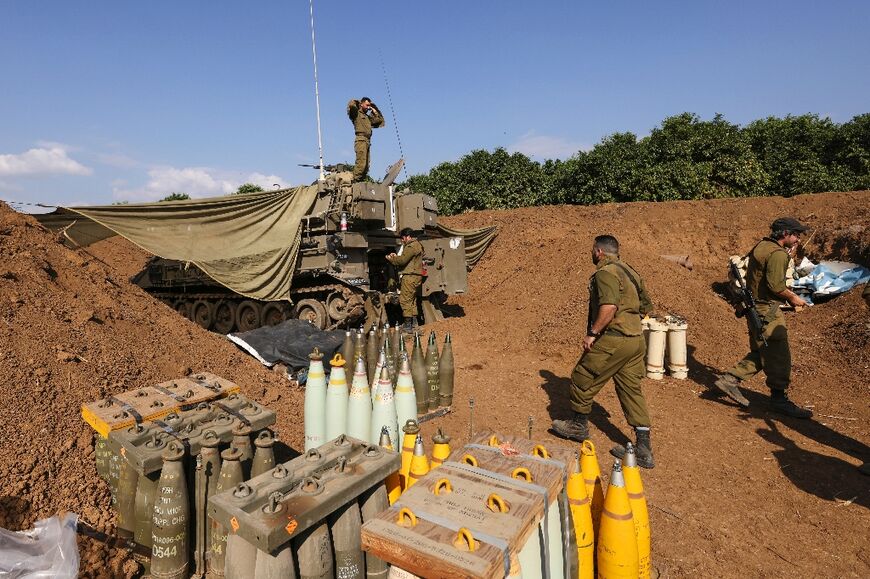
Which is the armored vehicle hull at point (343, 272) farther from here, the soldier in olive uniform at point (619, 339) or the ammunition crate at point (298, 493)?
the ammunition crate at point (298, 493)

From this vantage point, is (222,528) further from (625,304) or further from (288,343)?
(288,343)

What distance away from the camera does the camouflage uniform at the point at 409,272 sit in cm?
880

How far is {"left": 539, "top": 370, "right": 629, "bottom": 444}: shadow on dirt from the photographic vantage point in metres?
4.77

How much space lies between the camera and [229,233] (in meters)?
8.64

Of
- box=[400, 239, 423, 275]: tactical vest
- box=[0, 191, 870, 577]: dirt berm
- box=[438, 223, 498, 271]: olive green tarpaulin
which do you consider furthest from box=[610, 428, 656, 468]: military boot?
box=[438, 223, 498, 271]: olive green tarpaulin

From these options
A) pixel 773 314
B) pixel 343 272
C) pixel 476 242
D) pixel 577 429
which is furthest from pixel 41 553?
pixel 476 242

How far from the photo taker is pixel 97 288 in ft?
18.2

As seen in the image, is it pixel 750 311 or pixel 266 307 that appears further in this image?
pixel 266 307

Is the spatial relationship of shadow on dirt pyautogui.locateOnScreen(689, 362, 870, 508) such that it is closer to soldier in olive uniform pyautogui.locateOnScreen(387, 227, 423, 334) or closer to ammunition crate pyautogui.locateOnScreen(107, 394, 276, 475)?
ammunition crate pyautogui.locateOnScreen(107, 394, 276, 475)

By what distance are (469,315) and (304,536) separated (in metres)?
9.11

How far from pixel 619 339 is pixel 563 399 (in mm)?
1936

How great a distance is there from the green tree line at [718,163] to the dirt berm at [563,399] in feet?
23.6

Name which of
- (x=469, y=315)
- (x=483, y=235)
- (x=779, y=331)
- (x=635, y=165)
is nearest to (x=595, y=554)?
(x=779, y=331)

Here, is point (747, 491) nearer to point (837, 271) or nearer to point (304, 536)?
point (304, 536)
